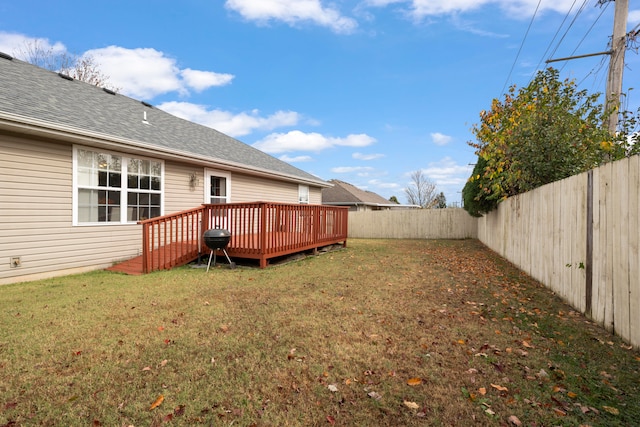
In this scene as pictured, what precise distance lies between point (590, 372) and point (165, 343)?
12.8 ft

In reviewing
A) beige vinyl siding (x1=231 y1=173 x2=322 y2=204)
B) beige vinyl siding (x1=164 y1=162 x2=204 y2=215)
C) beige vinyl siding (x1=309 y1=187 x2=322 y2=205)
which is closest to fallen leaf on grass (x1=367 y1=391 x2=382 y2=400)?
beige vinyl siding (x1=164 y1=162 x2=204 y2=215)

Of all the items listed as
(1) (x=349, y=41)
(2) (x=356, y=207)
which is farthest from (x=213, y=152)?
(2) (x=356, y=207)

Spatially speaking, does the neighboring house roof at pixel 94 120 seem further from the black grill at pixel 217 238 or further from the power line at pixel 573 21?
the power line at pixel 573 21

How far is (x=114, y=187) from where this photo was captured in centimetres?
716

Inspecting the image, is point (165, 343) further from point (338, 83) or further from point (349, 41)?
point (338, 83)

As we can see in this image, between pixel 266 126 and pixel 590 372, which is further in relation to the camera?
pixel 266 126

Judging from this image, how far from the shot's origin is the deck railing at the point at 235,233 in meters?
7.00

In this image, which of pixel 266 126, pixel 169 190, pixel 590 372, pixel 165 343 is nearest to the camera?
pixel 590 372

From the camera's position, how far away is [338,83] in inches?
601

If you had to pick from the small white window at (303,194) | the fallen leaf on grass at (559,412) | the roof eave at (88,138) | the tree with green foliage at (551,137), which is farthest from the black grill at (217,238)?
the small white window at (303,194)

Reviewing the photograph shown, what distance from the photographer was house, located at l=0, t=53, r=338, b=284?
5.73 metres

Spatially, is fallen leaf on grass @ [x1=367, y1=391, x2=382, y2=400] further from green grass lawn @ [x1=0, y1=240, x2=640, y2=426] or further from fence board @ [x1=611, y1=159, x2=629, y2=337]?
fence board @ [x1=611, y1=159, x2=629, y2=337]

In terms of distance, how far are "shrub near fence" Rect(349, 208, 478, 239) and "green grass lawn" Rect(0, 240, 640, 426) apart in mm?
13098

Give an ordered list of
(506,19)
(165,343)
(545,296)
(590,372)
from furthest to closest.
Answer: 1. (506,19)
2. (545,296)
3. (165,343)
4. (590,372)
